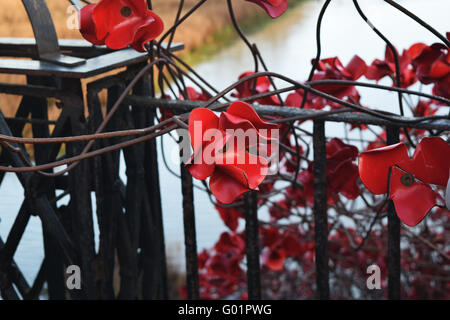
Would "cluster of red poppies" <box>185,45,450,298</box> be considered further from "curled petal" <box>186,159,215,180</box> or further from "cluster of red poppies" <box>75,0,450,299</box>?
"curled petal" <box>186,159,215,180</box>

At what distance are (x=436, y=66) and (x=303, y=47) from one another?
119 cm

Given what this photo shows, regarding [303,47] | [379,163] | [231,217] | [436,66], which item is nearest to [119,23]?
[379,163]

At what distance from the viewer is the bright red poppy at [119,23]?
430 millimetres

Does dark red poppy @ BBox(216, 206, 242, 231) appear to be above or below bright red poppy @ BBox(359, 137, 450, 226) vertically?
above

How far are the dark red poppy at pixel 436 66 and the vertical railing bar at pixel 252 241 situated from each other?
0.27m

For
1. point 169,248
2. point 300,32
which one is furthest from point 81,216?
point 300,32

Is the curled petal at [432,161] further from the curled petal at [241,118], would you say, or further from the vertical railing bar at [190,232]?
the vertical railing bar at [190,232]

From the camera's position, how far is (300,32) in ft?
5.71

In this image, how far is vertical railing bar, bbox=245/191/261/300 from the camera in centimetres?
73

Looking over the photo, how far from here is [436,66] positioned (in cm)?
57

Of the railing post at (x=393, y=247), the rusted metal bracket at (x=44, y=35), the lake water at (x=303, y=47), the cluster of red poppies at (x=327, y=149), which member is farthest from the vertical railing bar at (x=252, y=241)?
the lake water at (x=303, y=47)

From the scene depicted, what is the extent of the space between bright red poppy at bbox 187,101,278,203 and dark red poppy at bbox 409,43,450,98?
0.30 metres

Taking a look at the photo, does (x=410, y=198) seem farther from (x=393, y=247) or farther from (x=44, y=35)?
(x=44, y=35)

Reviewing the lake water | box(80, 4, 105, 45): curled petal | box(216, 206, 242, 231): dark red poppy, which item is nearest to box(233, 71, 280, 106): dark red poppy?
box(216, 206, 242, 231): dark red poppy
